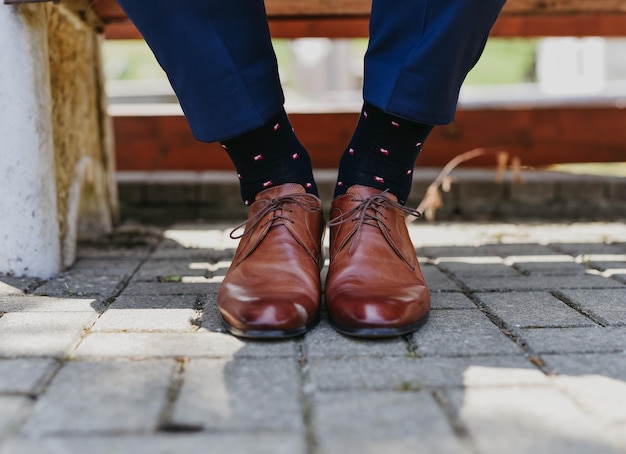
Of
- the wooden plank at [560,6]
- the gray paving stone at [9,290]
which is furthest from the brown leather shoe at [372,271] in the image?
the wooden plank at [560,6]

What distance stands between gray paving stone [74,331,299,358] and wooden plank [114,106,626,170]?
6.60 feet

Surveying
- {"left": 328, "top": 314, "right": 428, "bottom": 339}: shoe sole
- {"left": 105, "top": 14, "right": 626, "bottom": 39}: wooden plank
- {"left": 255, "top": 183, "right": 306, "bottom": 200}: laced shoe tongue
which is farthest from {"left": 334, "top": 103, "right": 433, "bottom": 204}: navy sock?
{"left": 105, "top": 14, "right": 626, "bottom": 39}: wooden plank

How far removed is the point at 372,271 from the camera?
1.28 metres

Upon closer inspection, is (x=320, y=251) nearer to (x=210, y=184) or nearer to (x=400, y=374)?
(x=400, y=374)

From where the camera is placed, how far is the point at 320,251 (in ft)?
4.87

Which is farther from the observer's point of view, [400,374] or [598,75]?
[598,75]

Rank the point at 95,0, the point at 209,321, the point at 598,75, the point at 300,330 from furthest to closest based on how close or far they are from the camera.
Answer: the point at 598,75 → the point at 95,0 → the point at 209,321 → the point at 300,330

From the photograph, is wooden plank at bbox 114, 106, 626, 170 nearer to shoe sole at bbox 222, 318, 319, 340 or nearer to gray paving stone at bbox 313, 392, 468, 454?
shoe sole at bbox 222, 318, 319, 340

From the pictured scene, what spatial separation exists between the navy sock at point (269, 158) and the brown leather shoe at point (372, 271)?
116 mm

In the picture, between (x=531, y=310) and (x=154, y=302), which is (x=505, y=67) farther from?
(x=154, y=302)

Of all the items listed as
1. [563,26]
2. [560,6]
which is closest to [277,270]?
A: [560,6]

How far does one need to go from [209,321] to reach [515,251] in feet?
3.81

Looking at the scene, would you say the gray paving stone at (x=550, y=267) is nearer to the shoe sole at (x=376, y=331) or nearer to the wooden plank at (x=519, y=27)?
the shoe sole at (x=376, y=331)

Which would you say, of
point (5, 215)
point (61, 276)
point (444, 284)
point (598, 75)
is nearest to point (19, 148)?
point (5, 215)
